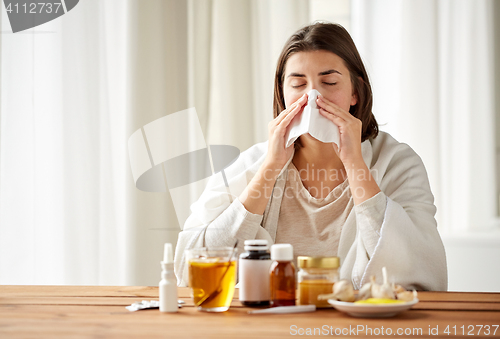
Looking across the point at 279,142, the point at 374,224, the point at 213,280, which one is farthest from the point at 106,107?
the point at 213,280

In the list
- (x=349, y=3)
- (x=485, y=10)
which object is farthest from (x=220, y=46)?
(x=485, y=10)

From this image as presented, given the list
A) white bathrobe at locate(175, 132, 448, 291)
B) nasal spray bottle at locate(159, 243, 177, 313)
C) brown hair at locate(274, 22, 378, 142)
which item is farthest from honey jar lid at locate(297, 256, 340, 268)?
brown hair at locate(274, 22, 378, 142)

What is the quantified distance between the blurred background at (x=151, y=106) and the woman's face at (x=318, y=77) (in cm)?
72

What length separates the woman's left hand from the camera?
134 centimetres

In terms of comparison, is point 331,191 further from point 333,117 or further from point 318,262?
point 318,262

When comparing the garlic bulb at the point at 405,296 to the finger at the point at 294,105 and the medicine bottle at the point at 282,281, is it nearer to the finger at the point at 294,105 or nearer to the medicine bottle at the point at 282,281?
the medicine bottle at the point at 282,281

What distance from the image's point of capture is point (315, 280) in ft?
2.69

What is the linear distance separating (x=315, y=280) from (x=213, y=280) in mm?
180

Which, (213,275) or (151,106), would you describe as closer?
(213,275)

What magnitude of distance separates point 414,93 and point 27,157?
1866mm

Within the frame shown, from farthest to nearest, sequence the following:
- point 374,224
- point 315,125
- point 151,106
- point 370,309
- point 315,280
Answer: point 151,106 → point 315,125 → point 374,224 → point 315,280 → point 370,309

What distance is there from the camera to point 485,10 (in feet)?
7.17

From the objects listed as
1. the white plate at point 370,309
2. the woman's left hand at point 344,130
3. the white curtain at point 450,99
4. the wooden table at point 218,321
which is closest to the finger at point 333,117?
the woman's left hand at point 344,130

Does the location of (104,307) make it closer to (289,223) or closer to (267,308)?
(267,308)
